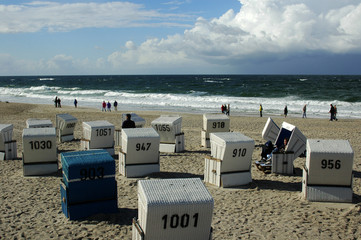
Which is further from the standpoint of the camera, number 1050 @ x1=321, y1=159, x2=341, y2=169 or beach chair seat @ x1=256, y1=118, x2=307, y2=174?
beach chair seat @ x1=256, y1=118, x2=307, y2=174

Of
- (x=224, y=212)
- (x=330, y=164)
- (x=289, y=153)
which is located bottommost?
(x=224, y=212)

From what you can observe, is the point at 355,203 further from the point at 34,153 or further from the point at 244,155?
the point at 34,153

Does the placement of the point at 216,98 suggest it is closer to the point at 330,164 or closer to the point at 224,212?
the point at 330,164

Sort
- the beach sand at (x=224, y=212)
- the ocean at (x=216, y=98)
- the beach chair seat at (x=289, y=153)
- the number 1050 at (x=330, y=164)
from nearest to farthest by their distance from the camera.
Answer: the beach sand at (x=224, y=212)
the number 1050 at (x=330, y=164)
the beach chair seat at (x=289, y=153)
the ocean at (x=216, y=98)

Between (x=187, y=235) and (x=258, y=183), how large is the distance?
5.70 meters

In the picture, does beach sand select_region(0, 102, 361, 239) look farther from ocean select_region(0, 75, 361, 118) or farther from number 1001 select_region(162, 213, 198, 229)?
ocean select_region(0, 75, 361, 118)

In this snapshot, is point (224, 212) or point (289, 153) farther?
point (289, 153)

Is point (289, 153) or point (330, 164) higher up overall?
point (330, 164)

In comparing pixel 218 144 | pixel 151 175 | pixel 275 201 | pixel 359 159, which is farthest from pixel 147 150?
pixel 359 159

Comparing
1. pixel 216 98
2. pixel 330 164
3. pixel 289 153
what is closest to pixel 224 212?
pixel 330 164

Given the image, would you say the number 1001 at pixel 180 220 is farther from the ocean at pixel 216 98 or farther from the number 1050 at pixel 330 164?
the ocean at pixel 216 98

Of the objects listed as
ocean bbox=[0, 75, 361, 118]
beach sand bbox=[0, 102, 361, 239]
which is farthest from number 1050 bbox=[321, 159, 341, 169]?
ocean bbox=[0, 75, 361, 118]

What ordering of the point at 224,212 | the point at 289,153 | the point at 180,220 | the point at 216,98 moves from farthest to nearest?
the point at 216,98 → the point at 289,153 → the point at 224,212 → the point at 180,220

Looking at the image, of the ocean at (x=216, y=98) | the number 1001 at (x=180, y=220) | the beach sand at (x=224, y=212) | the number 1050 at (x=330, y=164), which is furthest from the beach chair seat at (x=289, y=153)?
the ocean at (x=216, y=98)
